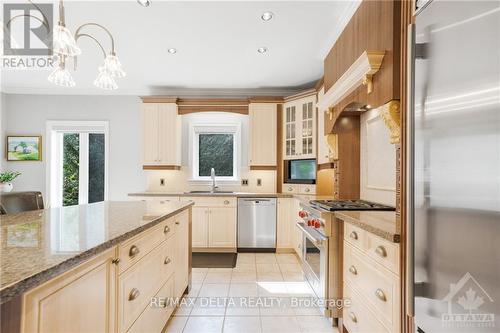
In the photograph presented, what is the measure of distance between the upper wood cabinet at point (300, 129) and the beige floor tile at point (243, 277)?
1842mm

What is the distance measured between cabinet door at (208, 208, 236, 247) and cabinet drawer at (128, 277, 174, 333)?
2.08 meters

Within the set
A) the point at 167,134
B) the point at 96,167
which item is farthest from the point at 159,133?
the point at 96,167

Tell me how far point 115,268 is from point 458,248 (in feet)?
4.38

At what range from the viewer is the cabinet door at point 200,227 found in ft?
13.8

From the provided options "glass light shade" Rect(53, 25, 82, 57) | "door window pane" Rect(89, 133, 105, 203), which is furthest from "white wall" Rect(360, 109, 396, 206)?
"door window pane" Rect(89, 133, 105, 203)

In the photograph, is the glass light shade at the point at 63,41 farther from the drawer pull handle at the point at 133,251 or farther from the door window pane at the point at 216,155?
the door window pane at the point at 216,155

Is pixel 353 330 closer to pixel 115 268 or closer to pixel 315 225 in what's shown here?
pixel 315 225

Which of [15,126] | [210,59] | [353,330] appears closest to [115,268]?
[353,330]

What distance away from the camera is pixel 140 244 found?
149 cm

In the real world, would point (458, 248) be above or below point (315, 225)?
above

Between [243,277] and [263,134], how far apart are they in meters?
2.29

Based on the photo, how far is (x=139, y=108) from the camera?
4941 mm

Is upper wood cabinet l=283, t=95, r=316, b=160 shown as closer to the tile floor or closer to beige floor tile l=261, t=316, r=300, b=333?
the tile floor

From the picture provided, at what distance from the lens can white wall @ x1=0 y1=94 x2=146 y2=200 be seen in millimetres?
4895
